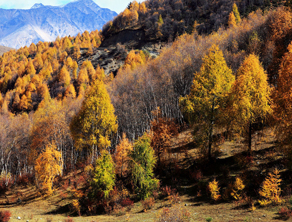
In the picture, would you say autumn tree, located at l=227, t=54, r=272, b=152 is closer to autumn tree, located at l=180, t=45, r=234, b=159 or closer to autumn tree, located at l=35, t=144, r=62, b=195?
autumn tree, located at l=180, t=45, r=234, b=159

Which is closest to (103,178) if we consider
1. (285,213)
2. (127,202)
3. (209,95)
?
(127,202)

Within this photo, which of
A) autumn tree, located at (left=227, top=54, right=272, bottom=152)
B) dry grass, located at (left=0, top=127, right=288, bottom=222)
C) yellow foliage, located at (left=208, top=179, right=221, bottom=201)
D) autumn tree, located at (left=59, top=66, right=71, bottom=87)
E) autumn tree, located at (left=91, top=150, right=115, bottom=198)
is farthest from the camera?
autumn tree, located at (left=59, top=66, right=71, bottom=87)

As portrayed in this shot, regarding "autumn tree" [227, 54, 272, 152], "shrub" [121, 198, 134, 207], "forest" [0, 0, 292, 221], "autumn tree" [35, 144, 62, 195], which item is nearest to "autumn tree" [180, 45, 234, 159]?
"forest" [0, 0, 292, 221]

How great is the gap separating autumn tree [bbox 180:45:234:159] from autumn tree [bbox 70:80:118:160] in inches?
383

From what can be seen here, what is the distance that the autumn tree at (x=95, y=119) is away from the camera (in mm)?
21750

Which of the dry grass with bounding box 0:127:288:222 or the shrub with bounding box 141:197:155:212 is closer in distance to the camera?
the dry grass with bounding box 0:127:288:222

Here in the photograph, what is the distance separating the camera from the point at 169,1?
445ft

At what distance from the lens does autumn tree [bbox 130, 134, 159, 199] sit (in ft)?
65.1

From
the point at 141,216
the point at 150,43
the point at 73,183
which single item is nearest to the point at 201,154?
the point at 141,216

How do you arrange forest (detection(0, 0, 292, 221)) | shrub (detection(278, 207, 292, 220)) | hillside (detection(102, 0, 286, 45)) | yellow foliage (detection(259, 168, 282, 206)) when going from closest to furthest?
shrub (detection(278, 207, 292, 220)) → yellow foliage (detection(259, 168, 282, 206)) → forest (detection(0, 0, 292, 221)) → hillside (detection(102, 0, 286, 45))

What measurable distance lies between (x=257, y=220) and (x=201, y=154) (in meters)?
10.9

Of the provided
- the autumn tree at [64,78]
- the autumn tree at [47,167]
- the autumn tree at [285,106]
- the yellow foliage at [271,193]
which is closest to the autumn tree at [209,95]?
the autumn tree at [285,106]

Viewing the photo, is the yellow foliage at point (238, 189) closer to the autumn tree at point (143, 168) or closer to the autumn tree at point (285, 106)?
the autumn tree at point (285, 106)

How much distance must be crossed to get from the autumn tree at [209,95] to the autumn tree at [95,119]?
32.0ft
